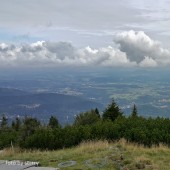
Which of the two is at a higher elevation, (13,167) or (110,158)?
(110,158)

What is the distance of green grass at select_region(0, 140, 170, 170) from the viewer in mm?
10758

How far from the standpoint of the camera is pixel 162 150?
1348 centimetres

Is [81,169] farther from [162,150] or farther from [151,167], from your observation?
[162,150]

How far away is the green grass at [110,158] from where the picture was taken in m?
10.8

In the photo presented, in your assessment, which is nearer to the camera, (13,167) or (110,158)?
(13,167)

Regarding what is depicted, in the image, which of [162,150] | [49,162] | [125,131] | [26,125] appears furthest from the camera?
[26,125]

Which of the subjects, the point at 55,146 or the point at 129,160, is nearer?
the point at 129,160

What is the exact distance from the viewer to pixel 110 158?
463 inches

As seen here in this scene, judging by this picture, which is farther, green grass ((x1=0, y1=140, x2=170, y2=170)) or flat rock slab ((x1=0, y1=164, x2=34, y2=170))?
flat rock slab ((x1=0, y1=164, x2=34, y2=170))

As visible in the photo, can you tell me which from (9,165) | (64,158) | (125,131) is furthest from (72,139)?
(9,165)

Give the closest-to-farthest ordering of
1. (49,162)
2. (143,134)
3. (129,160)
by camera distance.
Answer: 1. (129,160)
2. (49,162)
3. (143,134)

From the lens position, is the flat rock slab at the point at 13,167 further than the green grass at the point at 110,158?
Yes

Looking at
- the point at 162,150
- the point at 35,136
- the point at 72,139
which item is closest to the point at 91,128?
the point at 72,139

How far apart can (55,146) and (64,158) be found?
4.73 meters
